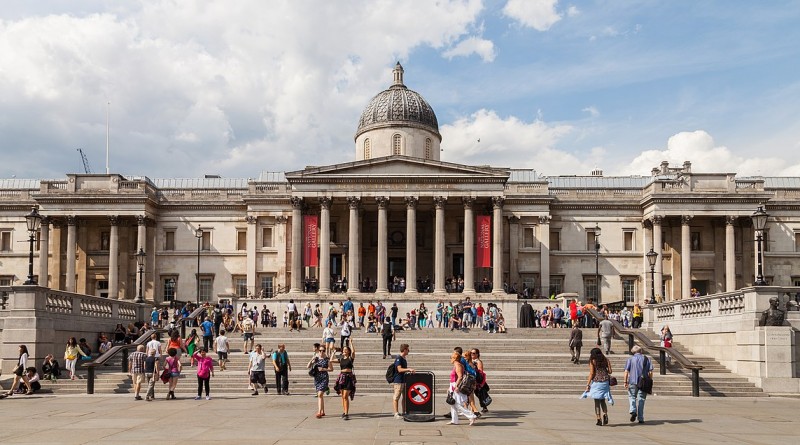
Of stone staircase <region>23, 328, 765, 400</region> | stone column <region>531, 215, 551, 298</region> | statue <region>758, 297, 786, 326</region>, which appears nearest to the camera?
stone staircase <region>23, 328, 765, 400</region>

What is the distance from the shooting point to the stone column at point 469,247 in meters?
51.3

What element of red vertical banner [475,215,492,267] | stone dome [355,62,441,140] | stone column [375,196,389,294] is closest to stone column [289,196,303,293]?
stone column [375,196,389,294]

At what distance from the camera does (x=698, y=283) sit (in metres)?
58.6

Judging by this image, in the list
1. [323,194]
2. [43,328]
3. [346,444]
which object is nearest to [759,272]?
[346,444]

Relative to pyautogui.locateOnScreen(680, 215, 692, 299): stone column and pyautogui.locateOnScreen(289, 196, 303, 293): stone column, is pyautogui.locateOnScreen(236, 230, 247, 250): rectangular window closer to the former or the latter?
pyautogui.locateOnScreen(289, 196, 303, 293): stone column

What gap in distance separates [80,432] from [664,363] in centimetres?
1949

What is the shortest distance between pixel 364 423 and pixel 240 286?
4380cm

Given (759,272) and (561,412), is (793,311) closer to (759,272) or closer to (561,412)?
(759,272)

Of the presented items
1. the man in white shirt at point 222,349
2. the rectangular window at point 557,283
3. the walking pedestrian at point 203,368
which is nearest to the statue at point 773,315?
the walking pedestrian at point 203,368

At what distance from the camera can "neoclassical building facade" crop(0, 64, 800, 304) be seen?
56625mm

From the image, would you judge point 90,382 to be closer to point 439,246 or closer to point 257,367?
point 257,367

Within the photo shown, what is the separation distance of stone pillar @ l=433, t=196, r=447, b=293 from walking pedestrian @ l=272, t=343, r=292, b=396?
27.0 metres

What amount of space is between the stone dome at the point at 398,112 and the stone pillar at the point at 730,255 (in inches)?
884

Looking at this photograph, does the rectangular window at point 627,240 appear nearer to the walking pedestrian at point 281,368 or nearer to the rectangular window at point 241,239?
the rectangular window at point 241,239
